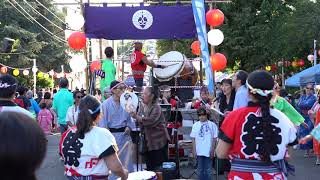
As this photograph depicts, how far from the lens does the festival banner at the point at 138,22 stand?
11555 millimetres

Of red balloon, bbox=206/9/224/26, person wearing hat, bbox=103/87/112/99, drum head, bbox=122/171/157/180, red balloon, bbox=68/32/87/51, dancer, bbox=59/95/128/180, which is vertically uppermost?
red balloon, bbox=206/9/224/26

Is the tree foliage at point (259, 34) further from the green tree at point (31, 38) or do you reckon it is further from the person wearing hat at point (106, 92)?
the person wearing hat at point (106, 92)

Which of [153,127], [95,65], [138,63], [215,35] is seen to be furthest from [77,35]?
[153,127]

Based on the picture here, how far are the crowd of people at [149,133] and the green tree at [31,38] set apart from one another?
32.9 m

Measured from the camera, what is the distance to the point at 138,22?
11602mm

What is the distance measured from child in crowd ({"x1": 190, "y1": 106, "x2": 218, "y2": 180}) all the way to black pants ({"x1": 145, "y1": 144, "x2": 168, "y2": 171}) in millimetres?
599

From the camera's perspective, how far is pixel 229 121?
4477 mm

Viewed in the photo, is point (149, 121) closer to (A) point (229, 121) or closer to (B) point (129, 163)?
(B) point (129, 163)

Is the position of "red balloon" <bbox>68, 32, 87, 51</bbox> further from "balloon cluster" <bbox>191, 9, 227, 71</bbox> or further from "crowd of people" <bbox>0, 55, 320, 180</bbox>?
"balloon cluster" <bbox>191, 9, 227, 71</bbox>

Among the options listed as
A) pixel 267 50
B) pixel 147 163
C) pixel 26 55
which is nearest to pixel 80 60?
pixel 147 163

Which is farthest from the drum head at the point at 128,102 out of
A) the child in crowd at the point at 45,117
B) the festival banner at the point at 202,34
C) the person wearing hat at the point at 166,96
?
the child in crowd at the point at 45,117

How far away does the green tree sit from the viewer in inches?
1718

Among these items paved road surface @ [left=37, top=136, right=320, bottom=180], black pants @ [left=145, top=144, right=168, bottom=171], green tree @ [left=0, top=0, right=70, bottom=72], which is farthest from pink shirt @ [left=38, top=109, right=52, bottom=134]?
green tree @ [left=0, top=0, right=70, bottom=72]

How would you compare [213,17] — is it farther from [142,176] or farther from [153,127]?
[142,176]
